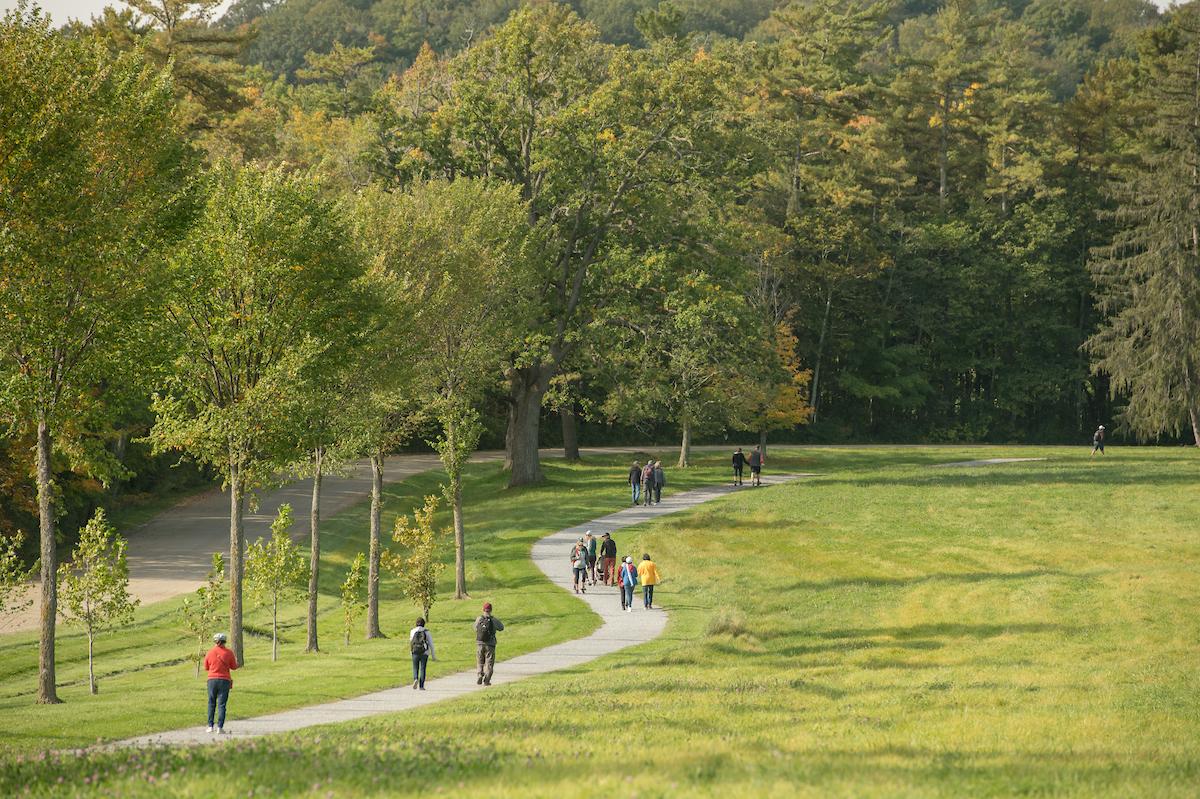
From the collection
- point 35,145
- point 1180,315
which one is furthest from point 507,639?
point 1180,315

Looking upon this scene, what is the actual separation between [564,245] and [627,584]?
2314cm

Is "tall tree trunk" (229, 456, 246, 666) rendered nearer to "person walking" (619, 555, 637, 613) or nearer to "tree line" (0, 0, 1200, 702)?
"tree line" (0, 0, 1200, 702)

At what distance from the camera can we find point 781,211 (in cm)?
8200

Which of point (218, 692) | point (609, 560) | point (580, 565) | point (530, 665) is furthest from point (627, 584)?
point (218, 692)

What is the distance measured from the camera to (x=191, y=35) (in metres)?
56.6

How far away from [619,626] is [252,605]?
1214 cm

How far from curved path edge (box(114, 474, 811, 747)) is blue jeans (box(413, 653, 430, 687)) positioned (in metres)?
0.24

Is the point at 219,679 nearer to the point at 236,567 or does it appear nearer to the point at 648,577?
the point at 236,567

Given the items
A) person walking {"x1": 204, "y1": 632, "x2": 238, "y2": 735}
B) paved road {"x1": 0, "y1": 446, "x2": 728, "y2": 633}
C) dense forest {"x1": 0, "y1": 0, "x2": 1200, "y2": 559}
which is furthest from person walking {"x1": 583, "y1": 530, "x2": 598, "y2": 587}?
person walking {"x1": 204, "y1": 632, "x2": 238, "y2": 735}

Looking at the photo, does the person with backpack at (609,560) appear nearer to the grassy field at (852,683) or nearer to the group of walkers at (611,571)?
the group of walkers at (611,571)

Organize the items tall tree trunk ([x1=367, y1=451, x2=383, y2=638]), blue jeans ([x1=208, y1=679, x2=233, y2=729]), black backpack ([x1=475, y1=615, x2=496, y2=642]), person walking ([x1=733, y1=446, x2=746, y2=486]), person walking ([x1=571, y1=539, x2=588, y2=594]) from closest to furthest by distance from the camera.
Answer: blue jeans ([x1=208, y1=679, x2=233, y2=729]) < black backpack ([x1=475, y1=615, x2=496, y2=642]) < tall tree trunk ([x1=367, y1=451, x2=383, y2=638]) < person walking ([x1=571, y1=539, x2=588, y2=594]) < person walking ([x1=733, y1=446, x2=746, y2=486])

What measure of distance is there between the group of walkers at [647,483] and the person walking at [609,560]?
41.3 ft

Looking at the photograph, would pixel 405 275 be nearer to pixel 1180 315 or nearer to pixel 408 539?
pixel 408 539

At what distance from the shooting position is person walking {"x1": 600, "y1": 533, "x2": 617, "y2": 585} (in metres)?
37.2
